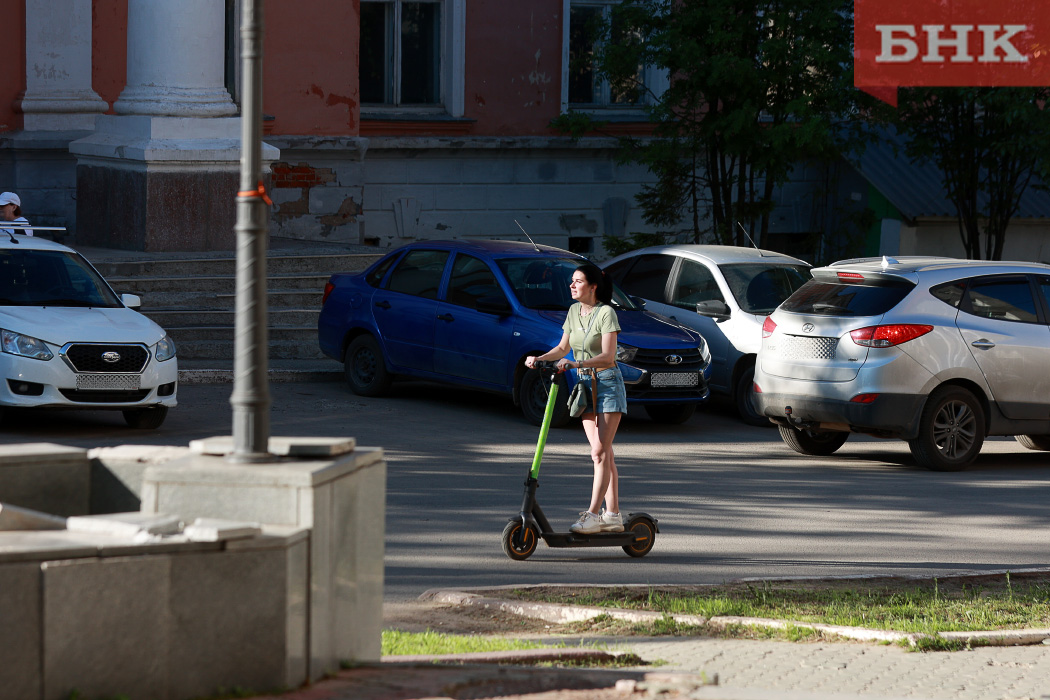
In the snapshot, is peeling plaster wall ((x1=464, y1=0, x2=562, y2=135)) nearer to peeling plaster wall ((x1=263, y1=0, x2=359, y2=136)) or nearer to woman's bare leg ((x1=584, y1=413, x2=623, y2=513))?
peeling plaster wall ((x1=263, y1=0, x2=359, y2=136))

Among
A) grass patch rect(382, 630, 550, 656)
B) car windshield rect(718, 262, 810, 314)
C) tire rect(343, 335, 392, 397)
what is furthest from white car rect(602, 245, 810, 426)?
grass patch rect(382, 630, 550, 656)

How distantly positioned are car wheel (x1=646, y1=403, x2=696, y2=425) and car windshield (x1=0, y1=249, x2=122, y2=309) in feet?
17.3

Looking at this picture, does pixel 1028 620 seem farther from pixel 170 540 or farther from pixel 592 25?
pixel 592 25

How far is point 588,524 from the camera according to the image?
8.86 meters

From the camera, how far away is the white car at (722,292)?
15.1 m

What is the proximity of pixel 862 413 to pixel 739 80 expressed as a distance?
837cm

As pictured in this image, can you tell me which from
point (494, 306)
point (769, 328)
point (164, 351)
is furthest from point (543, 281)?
point (164, 351)

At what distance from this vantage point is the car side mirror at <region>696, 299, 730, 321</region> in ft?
49.8

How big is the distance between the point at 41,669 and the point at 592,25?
1849 cm

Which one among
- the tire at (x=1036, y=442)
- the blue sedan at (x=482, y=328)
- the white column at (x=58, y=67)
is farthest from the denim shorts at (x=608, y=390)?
the white column at (x=58, y=67)

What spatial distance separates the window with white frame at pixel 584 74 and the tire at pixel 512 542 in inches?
682

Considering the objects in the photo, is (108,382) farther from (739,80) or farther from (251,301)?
(739,80)

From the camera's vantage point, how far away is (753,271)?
1575 cm

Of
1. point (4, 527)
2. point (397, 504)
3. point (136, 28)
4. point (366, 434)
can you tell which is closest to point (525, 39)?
point (136, 28)
